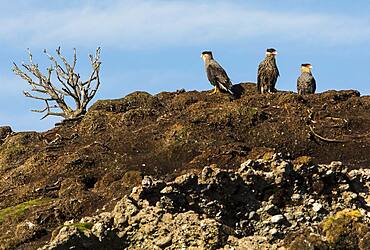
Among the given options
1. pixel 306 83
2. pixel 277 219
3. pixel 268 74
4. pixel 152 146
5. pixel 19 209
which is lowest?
pixel 277 219

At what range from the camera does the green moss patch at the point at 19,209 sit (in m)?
17.2

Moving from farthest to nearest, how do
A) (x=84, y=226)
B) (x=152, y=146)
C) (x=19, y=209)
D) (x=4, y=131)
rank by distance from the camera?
(x=4, y=131) → (x=152, y=146) → (x=19, y=209) → (x=84, y=226)

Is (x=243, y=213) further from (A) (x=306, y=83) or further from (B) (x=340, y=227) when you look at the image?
(A) (x=306, y=83)

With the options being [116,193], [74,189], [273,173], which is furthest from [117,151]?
[273,173]

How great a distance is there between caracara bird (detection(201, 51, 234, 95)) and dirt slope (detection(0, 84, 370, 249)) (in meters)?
2.19

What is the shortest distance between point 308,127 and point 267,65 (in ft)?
29.5

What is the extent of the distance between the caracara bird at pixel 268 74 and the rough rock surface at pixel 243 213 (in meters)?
12.4

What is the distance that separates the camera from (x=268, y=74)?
2811cm

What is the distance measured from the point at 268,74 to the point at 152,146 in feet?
28.4

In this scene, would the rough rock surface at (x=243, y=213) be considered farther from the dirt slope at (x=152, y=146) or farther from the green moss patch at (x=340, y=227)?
the dirt slope at (x=152, y=146)

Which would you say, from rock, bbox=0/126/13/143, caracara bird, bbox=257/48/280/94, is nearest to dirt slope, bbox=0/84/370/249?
rock, bbox=0/126/13/143

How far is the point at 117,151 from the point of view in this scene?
805 inches

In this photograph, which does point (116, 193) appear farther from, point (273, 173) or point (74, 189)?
point (273, 173)

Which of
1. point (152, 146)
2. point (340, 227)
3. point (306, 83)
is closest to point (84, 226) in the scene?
point (340, 227)
